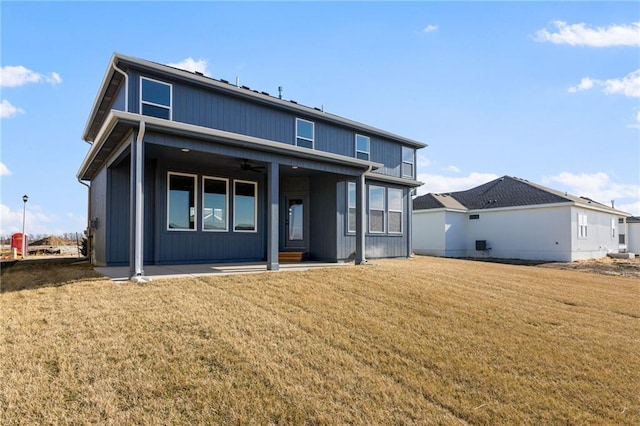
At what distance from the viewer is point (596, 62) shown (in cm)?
1126

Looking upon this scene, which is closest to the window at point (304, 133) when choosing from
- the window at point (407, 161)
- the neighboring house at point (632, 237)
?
the window at point (407, 161)

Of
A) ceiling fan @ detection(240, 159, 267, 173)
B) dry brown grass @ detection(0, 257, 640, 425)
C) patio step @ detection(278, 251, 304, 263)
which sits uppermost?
ceiling fan @ detection(240, 159, 267, 173)

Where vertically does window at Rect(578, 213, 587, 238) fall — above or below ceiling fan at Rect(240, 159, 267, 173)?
below

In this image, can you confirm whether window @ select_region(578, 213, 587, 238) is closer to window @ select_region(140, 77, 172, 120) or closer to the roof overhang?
the roof overhang

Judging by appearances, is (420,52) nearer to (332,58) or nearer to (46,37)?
(332,58)

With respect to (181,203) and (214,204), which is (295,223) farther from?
(181,203)

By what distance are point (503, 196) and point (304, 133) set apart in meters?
15.9

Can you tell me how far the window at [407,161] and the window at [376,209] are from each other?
2.54 m

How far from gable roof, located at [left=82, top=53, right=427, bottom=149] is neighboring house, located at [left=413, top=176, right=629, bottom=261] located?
988 cm

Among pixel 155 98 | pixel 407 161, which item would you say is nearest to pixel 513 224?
pixel 407 161

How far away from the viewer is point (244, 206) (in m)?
11.5

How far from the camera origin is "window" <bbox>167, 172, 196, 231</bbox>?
1007 cm

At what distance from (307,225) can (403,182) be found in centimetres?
497

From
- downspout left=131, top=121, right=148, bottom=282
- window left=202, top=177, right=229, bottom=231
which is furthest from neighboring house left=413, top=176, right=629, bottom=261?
downspout left=131, top=121, right=148, bottom=282
